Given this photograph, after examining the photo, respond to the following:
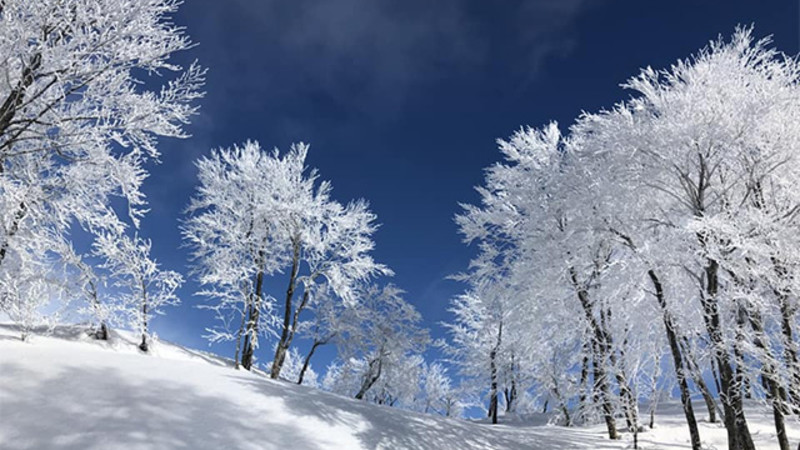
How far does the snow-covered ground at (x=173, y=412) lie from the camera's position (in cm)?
491

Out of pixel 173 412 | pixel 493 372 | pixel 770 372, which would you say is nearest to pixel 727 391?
pixel 770 372

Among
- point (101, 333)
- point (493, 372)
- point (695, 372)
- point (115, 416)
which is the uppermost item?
point (695, 372)

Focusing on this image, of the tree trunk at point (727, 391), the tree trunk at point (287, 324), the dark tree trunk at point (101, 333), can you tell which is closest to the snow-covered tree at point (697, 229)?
the tree trunk at point (727, 391)

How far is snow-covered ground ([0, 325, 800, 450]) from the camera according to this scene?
4.91m

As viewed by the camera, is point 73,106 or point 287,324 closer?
point 73,106

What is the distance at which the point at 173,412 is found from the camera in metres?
5.52

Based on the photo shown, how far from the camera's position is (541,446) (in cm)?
936

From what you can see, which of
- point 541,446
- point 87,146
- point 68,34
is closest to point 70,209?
point 87,146

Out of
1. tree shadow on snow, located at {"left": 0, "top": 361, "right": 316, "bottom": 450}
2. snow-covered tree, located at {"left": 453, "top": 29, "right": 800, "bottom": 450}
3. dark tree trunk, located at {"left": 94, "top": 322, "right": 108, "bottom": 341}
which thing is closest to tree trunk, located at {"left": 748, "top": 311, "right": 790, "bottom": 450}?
snow-covered tree, located at {"left": 453, "top": 29, "right": 800, "bottom": 450}

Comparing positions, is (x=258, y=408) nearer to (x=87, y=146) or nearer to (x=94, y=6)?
(x=87, y=146)

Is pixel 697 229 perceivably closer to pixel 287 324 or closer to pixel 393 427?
pixel 393 427

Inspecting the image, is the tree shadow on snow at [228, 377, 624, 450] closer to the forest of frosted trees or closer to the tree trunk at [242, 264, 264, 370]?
the forest of frosted trees

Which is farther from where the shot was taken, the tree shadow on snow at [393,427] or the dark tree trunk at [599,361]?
the dark tree trunk at [599,361]

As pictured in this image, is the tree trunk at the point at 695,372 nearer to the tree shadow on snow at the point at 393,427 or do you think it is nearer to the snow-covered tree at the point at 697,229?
the snow-covered tree at the point at 697,229
